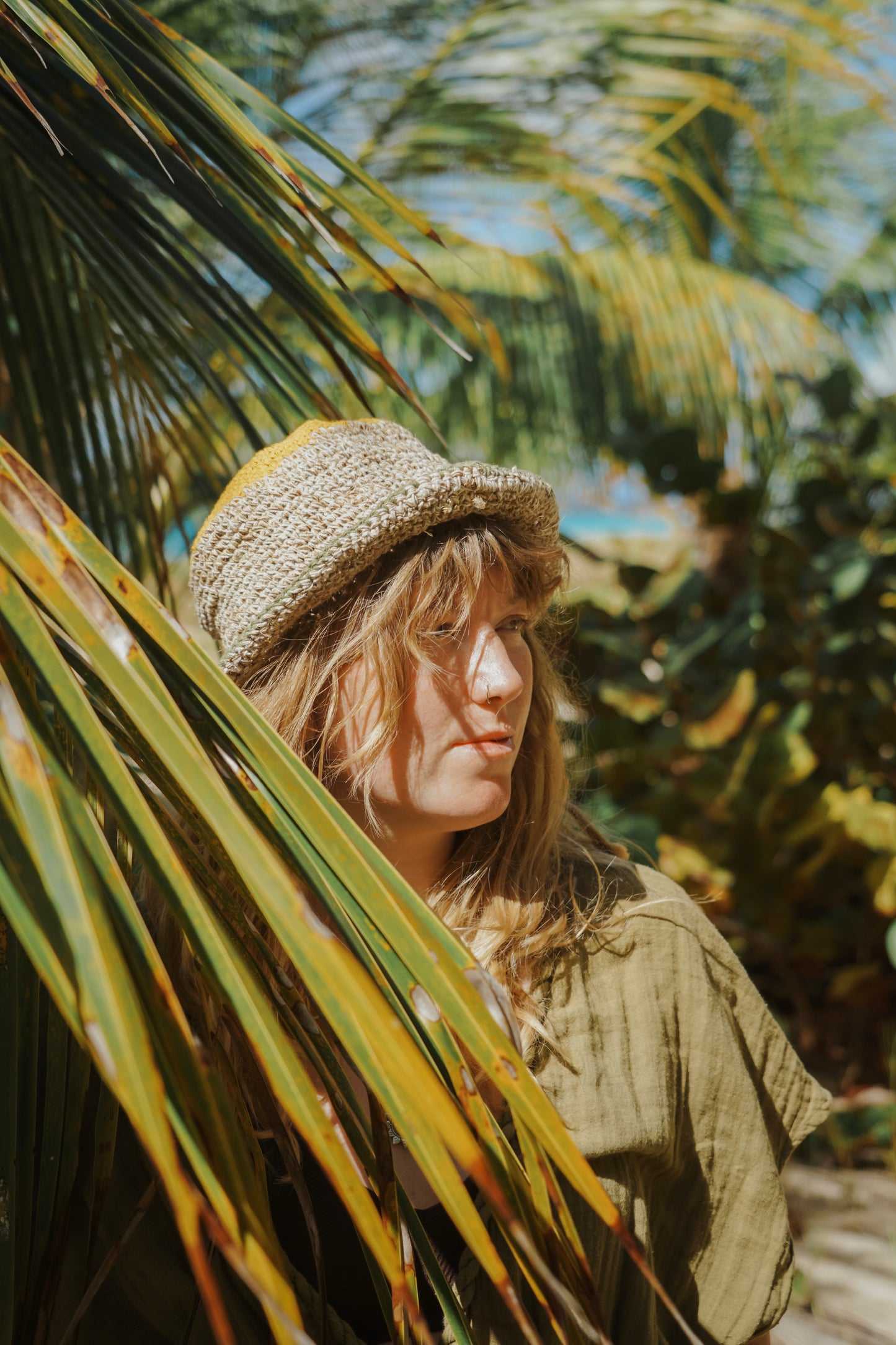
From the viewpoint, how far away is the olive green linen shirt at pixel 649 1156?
93 centimetres

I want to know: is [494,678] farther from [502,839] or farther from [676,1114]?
[676,1114]

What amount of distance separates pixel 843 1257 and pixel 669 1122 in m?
1.41

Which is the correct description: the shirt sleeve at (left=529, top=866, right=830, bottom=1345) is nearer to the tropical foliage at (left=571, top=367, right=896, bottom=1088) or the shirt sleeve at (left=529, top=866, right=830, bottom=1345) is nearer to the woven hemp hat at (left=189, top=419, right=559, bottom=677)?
the woven hemp hat at (left=189, top=419, right=559, bottom=677)

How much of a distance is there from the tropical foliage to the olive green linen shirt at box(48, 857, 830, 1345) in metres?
1.31

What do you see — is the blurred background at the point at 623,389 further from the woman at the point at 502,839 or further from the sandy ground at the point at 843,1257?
the woman at the point at 502,839

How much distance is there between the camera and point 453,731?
95 centimetres

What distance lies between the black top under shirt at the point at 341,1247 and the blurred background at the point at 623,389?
0.50m

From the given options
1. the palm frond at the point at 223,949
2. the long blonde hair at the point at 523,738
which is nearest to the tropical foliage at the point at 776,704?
the long blonde hair at the point at 523,738

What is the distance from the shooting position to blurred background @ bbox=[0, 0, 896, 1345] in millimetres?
1183

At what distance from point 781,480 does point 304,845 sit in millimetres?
4516

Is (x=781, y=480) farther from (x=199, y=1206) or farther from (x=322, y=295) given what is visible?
(x=199, y=1206)

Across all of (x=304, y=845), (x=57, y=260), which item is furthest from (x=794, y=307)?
(x=304, y=845)

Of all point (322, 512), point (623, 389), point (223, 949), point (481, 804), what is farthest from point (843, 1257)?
point (623, 389)

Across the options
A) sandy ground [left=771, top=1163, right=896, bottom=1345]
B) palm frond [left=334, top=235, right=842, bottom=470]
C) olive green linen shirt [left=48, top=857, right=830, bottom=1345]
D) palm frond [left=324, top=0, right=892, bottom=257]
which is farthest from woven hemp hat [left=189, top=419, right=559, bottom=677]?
palm frond [left=334, top=235, right=842, bottom=470]
